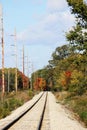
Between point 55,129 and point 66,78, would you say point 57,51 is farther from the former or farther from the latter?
point 55,129

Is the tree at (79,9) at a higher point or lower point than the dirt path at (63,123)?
higher

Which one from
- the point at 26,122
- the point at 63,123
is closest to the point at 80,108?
the point at 63,123

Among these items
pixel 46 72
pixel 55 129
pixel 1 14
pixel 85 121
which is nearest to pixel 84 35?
pixel 1 14

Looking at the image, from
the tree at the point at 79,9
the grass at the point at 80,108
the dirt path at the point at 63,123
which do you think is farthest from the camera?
the tree at the point at 79,9

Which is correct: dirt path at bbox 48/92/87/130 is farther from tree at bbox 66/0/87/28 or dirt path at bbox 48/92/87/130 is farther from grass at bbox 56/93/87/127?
tree at bbox 66/0/87/28

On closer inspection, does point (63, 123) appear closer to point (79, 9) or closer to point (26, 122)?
point (26, 122)

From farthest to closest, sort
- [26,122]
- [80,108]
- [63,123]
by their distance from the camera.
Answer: [80,108] < [26,122] < [63,123]

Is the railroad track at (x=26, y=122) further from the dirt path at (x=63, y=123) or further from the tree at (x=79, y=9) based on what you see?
the tree at (x=79, y=9)

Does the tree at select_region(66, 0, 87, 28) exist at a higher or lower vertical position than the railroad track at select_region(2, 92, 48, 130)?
higher

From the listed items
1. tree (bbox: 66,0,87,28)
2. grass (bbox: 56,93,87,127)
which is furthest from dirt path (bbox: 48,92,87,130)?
tree (bbox: 66,0,87,28)

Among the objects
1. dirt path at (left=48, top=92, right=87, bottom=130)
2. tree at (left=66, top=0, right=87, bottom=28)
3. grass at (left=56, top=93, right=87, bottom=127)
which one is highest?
tree at (left=66, top=0, right=87, bottom=28)

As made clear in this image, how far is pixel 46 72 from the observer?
183 metres

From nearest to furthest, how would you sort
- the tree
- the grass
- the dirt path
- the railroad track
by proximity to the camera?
1. the railroad track
2. the dirt path
3. the grass
4. the tree

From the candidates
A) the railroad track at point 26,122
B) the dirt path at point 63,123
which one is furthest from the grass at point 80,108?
the railroad track at point 26,122
